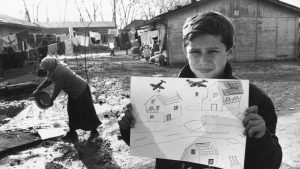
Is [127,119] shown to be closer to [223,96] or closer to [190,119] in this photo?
[190,119]

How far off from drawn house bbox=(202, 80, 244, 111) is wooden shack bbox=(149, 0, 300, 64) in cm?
1796

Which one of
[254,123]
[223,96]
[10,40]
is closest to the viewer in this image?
[254,123]

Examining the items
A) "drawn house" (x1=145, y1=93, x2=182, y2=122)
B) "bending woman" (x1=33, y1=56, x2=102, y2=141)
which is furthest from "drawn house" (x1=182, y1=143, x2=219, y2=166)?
"bending woman" (x1=33, y1=56, x2=102, y2=141)

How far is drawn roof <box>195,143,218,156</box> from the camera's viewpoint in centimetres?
153

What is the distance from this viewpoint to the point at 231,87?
147 cm

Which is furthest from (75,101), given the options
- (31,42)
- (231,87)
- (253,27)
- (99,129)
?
(31,42)

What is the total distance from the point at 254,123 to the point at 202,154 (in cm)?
33

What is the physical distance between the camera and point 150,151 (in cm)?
165

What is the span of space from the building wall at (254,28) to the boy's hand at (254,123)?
1811 centimetres

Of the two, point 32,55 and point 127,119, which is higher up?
point 32,55

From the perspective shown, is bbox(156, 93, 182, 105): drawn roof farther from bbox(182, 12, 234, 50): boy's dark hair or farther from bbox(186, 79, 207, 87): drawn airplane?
bbox(182, 12, 234, 50): boy's dark hair

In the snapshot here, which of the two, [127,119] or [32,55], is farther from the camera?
[32,55]

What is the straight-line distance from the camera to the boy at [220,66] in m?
1.50

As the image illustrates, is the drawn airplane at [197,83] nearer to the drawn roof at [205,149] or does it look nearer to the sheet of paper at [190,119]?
the sheet of paper at [190,119]
